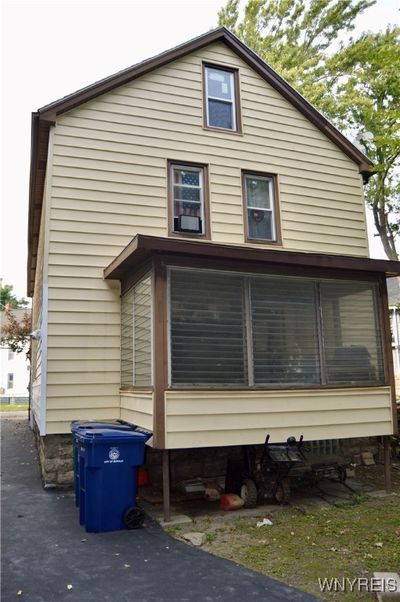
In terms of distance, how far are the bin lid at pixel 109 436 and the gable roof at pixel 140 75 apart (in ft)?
18.3

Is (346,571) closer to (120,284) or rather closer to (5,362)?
(120,284)

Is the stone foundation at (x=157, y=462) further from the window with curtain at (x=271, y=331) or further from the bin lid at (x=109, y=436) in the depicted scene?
the bin lid at (x=109, y=436)

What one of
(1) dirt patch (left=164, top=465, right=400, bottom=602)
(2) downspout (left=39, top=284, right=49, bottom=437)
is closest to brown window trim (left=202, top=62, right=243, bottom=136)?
(2) downspout (left=39, top=284, right=49, bottom=437)

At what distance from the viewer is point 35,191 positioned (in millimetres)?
10891

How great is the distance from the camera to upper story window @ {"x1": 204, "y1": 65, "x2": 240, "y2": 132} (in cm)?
1000

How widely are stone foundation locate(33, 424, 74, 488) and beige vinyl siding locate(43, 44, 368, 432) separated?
0.22m

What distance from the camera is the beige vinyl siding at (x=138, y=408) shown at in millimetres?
6457

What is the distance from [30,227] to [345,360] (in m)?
9.29

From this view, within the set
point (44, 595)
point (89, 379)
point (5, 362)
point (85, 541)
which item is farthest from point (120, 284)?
point (5, 362)

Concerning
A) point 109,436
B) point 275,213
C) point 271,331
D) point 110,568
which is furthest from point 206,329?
point 275,213

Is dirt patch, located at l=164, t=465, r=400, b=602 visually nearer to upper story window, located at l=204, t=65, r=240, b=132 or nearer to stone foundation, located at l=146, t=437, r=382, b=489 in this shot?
stone foundation, located at l=146, t=437, r=382, b=489

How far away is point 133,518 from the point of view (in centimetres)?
572

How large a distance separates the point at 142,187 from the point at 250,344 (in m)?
3.88

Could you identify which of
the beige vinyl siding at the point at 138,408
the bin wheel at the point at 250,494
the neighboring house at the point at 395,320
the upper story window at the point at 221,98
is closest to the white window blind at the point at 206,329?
the beige vinyl siding at the point at 138,408
